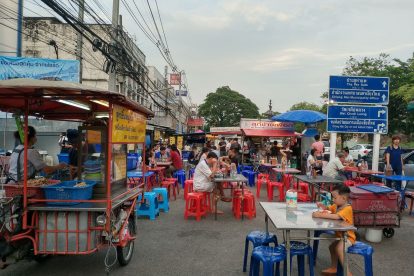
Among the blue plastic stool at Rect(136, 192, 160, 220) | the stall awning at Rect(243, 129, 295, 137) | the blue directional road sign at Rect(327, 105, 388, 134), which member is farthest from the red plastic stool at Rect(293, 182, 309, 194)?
the stall awning at Rect(243, 129, 295, 137)

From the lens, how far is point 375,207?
238 inches

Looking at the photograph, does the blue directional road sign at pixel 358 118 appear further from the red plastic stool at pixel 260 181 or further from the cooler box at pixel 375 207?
the cooler box at pixel 375 207

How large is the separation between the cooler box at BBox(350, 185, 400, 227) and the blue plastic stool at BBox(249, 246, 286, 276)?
2412mm

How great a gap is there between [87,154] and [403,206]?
752cm

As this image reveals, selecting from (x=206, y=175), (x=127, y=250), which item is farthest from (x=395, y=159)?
(x=127, y=250)

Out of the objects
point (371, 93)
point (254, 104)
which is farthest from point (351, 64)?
point (254, 104)

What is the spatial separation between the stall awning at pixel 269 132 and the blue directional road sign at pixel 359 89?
6.89 m

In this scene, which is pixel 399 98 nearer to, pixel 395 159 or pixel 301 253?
pixel 395 159

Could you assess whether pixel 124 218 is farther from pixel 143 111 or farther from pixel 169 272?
pixel 143 111

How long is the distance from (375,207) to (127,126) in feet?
13.5

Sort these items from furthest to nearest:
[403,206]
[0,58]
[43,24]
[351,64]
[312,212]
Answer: [351,64] → [43,24] → [0,58] → [403,206] → [312,212]

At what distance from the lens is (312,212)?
459 cm

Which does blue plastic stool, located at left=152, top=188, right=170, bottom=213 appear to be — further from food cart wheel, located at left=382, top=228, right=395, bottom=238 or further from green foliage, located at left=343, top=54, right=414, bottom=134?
green foliage, located at left=343, top=54, right=414, bottom=134

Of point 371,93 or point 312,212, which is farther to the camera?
point 371,93
